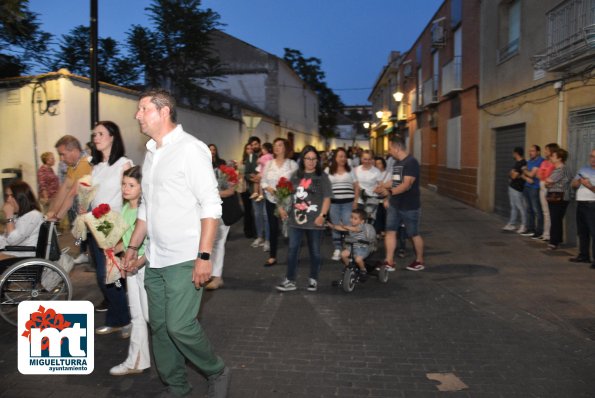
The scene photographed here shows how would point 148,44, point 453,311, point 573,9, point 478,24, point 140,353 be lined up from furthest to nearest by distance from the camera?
point 148,44 < point 478,24 < point 573,9 < point 453,311 < point 140,353

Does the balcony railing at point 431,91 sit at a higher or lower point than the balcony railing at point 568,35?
higher

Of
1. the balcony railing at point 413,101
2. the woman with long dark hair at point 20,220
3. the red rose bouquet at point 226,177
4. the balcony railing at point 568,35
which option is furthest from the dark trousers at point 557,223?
the balcony railing at point 413,101

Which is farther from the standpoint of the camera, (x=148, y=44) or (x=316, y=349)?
(x=148, y=44)

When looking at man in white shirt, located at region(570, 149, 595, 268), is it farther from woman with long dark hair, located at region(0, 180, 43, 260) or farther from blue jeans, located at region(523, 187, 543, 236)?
woman with long dark hair, located at region(0, 180, 43, 260)

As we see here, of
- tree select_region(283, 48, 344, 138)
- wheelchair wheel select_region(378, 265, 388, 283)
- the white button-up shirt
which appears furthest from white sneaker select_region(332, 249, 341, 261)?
tree select_region(283, 48, 344, 138)

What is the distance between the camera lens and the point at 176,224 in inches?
128

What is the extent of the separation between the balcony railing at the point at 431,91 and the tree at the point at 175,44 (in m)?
9.25

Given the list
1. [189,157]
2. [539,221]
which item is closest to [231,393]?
[189,157]

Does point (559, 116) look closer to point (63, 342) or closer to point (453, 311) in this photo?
point (453, 311)

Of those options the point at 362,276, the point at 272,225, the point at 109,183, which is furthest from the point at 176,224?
the point at 272,225

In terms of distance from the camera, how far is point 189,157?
3.22 m

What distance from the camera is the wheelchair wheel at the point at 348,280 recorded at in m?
6.38

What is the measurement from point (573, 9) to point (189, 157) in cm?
884

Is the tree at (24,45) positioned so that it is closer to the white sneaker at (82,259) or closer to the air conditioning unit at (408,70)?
the white sneaker at (82,259)
